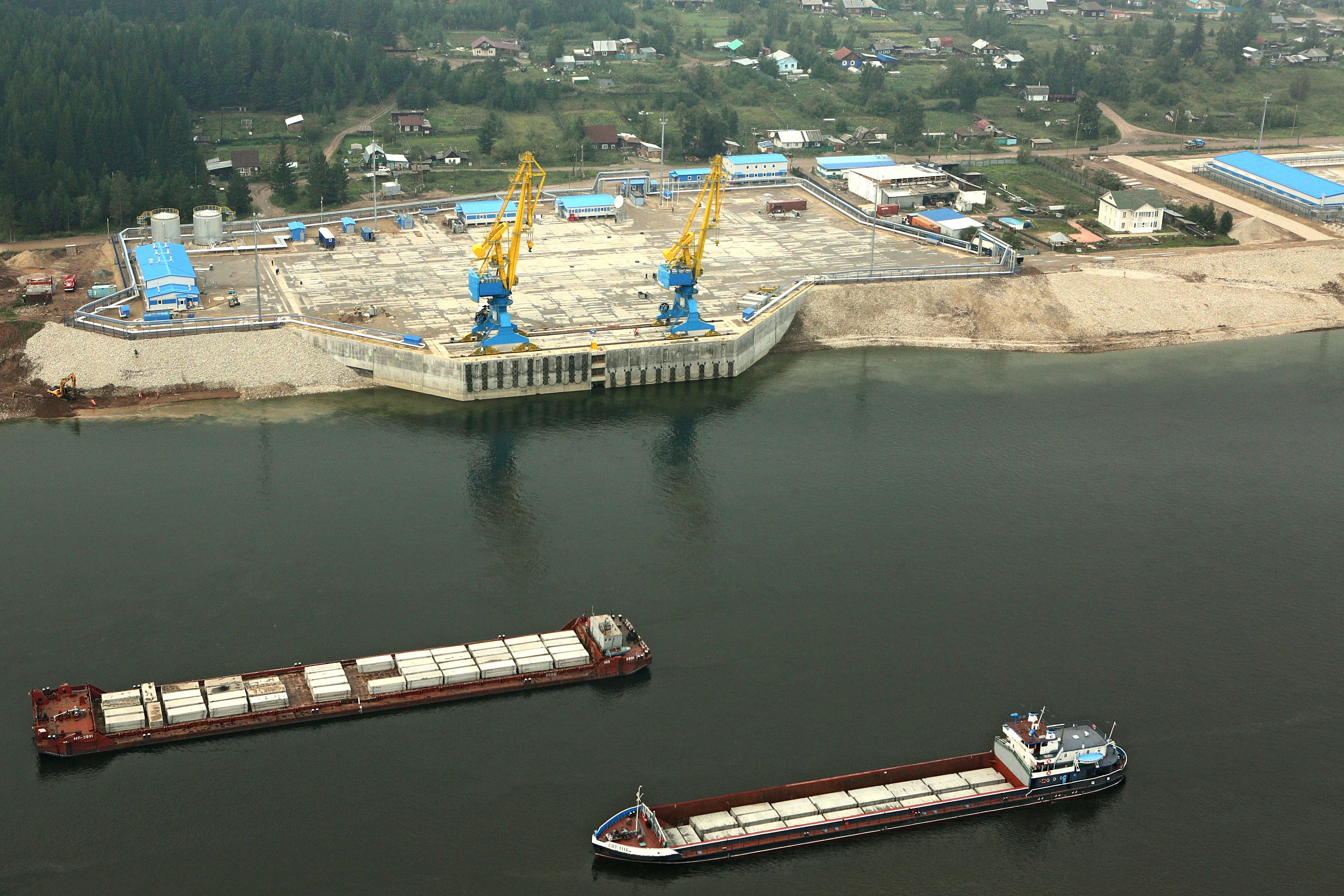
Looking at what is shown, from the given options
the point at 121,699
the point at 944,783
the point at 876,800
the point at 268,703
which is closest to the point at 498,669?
the point at 268,703

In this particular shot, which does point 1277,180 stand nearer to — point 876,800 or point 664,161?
point 664,161

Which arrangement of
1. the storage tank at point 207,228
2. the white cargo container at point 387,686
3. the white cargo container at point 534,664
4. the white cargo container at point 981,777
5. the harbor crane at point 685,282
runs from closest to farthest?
the white cargo container at point 981,777 < the white cargo container at point 387,686 < the white cargo container at point 534,664 < the harbor crane at point 685,282 < the storage tank at point 207,228

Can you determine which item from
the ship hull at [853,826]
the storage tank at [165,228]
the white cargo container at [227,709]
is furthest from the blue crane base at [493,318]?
the ship hull at [853,826]

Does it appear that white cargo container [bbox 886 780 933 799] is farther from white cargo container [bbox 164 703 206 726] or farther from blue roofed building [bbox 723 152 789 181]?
blue roofed building [bbox 723 152 789 181]

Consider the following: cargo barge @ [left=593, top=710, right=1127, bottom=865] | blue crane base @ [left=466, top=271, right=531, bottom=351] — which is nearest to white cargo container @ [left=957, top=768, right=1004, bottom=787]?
cargo barge @ [left=593, top=710, right=1127, bottom=865]

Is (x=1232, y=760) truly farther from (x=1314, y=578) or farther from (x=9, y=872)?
(x=9, y=872)

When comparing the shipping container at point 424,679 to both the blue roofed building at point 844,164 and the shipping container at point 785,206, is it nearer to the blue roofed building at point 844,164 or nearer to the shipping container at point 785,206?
the shipping container at point 785,206

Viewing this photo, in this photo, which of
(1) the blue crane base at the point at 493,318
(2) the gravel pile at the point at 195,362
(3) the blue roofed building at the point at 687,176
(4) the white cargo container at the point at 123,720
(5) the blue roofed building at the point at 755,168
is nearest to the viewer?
(4) the white cargo container at the point at 123,720
